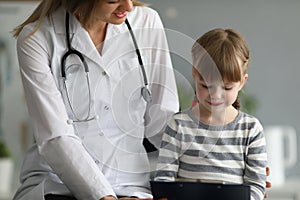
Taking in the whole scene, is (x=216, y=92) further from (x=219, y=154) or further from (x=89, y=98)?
(x=89, y=98)

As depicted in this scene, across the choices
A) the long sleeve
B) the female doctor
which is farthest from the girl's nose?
the long sleeve

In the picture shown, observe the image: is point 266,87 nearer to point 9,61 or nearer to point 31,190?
point 9,61

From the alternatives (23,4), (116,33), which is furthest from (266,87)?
(116,33)

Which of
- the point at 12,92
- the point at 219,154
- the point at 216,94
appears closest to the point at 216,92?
the point at 216,94

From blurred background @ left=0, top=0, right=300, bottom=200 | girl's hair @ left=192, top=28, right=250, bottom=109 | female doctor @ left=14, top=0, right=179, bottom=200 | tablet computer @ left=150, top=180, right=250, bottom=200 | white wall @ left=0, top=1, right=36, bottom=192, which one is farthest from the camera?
white wall @ left=0, top=1, right=36, bottom=192

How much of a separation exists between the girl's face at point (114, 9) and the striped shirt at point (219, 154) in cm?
30

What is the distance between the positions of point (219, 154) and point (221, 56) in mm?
222

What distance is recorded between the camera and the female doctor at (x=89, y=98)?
5.48 ft

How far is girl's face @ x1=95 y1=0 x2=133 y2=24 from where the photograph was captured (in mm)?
1647

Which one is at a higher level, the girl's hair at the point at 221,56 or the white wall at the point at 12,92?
the girl's hair at the point at 221,56

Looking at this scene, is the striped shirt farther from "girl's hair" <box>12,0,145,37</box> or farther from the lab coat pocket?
"girl's hair" <box>12,0,145,37</box>

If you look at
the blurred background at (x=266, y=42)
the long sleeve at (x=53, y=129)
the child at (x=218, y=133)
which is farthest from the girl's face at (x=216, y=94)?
the blurred background at (x=266, y=42)

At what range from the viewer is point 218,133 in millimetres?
1597

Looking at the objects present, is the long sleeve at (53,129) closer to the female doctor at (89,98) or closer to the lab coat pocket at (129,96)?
the female doctor at (89,98)
